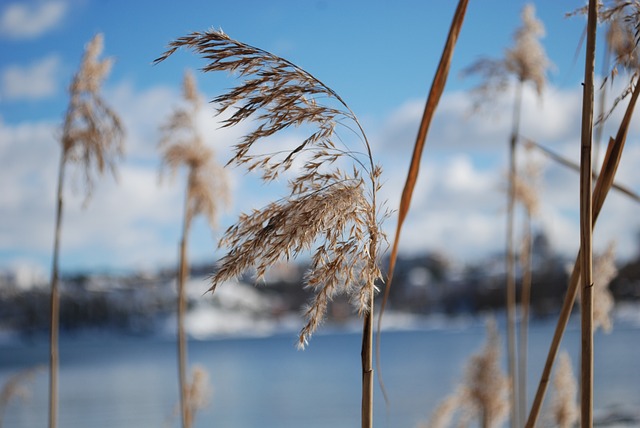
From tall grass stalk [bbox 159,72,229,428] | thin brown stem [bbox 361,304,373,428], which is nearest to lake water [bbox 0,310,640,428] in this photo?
tall grass stalk [bbox 159,72,229,428]

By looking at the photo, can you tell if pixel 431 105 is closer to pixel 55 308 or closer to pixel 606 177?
pixel 606 177

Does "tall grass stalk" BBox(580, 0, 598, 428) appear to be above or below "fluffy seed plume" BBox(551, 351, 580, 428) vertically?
above

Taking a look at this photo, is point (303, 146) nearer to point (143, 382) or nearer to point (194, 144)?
point (194, 144)

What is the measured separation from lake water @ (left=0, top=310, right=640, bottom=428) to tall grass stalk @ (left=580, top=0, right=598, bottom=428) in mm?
16439

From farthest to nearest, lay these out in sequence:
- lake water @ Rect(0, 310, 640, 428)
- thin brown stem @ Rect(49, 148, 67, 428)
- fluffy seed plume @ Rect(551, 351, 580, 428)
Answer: lake water @ Rect(0, 310, 640, 428)
fluffy seed plume @ Rect(551, 351, 580, 428)
thin brown stem @ Rect(49, 148, 67, 428)

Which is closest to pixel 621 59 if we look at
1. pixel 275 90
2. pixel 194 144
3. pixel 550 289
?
pixel 275 90

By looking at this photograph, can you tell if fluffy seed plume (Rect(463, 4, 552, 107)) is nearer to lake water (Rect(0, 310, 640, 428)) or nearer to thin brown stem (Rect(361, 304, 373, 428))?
thin brown stem (Rect(361, 304, 373, 428))

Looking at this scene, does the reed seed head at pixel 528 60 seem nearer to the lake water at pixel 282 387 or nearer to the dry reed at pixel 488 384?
the dry reed at pixel 488 384

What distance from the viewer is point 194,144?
530 cm

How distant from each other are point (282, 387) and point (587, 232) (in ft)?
153

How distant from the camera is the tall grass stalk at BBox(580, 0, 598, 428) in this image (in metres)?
1.38

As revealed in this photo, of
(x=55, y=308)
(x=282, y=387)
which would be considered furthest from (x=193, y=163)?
(x=282, y=387)

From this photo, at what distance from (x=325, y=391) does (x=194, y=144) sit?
3929 cm

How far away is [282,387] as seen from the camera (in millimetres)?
46750
